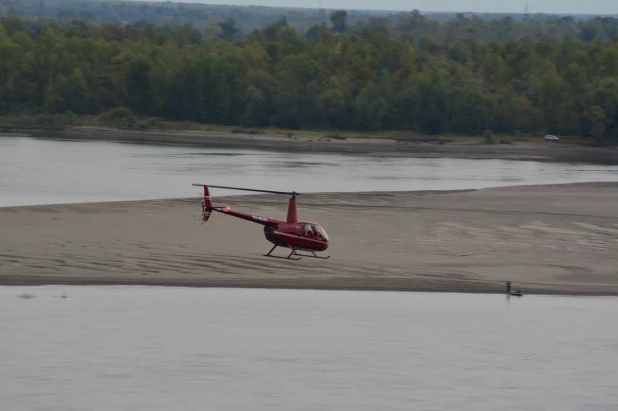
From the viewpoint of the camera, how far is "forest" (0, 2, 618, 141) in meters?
108

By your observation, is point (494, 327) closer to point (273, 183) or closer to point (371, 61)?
point (273, 183)

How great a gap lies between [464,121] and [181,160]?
38.6 meters

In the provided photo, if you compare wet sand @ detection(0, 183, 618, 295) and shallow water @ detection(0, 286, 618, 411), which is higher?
wet sand @ detection(0, 183, 618, 295)

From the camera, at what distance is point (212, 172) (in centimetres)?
6781

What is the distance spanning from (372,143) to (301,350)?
76.7 metres

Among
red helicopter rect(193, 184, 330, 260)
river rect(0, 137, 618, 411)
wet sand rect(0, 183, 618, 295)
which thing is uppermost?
red helicopter rect(193, 184, 330, 260)

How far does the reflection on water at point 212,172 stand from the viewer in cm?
5566

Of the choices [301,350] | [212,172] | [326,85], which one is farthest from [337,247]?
[326,85]

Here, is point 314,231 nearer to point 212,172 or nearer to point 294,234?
point 294,234

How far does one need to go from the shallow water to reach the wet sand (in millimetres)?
805

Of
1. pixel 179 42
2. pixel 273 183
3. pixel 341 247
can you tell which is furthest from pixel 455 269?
pixel 179 42

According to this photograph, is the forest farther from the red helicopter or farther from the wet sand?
the red helicopter

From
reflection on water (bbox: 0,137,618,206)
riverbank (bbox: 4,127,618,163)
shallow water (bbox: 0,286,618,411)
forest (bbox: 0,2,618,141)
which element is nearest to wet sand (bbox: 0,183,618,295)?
shallow water (bbox: 0,286,618,411)

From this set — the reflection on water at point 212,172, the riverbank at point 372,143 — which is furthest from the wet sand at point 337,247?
the riverbank at point 372,143
